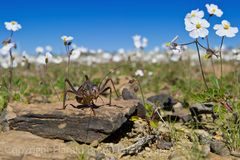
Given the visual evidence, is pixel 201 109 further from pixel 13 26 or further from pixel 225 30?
pixel 13 26

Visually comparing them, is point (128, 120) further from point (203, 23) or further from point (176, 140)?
point (203, 23)

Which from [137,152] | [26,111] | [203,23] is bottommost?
[137,152]

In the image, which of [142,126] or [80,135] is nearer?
[80,135]

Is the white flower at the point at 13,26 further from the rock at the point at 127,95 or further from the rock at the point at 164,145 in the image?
the rock at the point at 164,145

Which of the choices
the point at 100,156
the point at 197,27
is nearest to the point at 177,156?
the point at 100,156

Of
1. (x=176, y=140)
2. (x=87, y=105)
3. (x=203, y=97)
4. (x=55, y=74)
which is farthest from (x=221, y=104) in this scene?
(x=55, y=74)

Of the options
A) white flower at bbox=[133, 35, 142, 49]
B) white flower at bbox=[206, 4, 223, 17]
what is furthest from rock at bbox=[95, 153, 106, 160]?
white flower at bbox=[133, 35, 142, 49]

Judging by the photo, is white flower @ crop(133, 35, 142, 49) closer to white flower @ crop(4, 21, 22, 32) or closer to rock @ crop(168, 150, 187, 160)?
white flower @ crop(4, 21, 22, 32)

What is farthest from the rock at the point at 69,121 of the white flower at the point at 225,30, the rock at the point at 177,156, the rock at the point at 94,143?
the white flower at the point at 225,30
